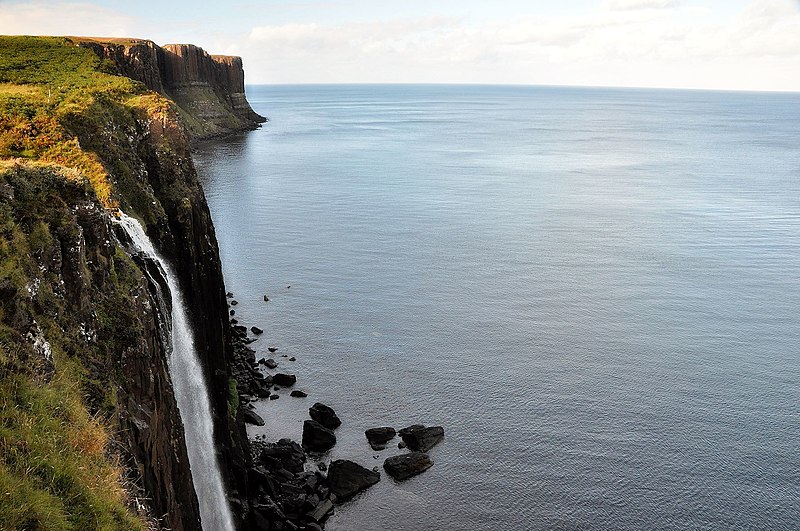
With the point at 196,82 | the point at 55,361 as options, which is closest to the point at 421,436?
the point at 55,361

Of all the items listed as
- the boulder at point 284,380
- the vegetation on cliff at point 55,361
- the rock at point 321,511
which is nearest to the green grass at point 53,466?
the vegetation on cliff at point 55,361

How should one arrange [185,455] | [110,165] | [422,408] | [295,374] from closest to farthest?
[185,455] < [110,165] < [422,408] < [295,374]

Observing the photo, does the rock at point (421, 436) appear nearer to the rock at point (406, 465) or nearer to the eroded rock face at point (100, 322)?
the rock at point (406, 465)

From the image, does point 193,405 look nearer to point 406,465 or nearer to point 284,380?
point 406,465

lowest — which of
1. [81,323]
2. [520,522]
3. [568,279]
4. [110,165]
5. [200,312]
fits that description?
[520,522]

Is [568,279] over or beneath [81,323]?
beneath

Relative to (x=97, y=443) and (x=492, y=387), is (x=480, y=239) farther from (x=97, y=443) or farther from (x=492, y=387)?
(x=97, y=443)

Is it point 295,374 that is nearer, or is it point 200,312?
point 200,312

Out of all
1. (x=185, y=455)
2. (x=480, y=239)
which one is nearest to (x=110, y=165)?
(x=185, y=455)
